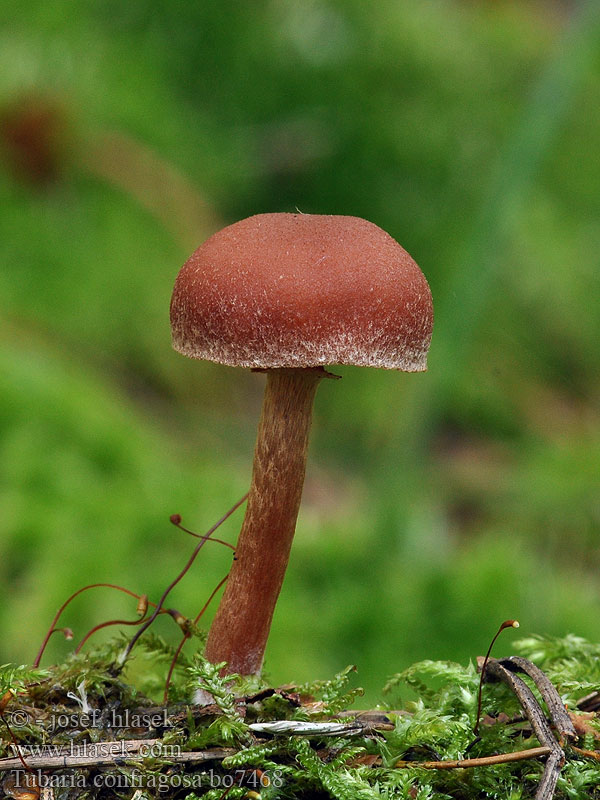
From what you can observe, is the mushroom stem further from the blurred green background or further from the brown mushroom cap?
the blurred green background

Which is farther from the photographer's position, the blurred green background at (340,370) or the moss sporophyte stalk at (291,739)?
the blurred green background at (340,370)

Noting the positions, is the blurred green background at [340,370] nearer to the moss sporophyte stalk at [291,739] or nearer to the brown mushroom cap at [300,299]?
the moss sporophyte stalk at [291,739]

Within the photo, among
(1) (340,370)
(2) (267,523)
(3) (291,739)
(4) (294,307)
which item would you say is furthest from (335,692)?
(1) (340,370)

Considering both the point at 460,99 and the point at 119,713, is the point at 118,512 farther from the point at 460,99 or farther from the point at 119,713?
the point at 460,99

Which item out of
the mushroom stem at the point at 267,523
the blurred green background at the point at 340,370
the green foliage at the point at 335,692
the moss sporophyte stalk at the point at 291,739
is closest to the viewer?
the moss sporophyte stalk at the point at 291,739

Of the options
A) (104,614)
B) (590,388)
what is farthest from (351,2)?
(104,614)

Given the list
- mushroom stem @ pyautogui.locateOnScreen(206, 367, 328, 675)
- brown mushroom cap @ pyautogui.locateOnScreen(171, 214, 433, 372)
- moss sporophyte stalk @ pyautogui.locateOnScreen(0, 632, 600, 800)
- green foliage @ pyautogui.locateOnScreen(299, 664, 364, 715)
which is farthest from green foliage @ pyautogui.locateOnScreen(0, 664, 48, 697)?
brown mushroom cap @ pyautogui.locateOnScreen(171, 214, 433, 372)

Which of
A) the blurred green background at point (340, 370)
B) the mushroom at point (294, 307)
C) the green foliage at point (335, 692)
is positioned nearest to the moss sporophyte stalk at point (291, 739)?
the green foliage at point (335, 692)

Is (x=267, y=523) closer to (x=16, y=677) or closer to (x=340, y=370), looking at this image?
(x=16, y=677)
